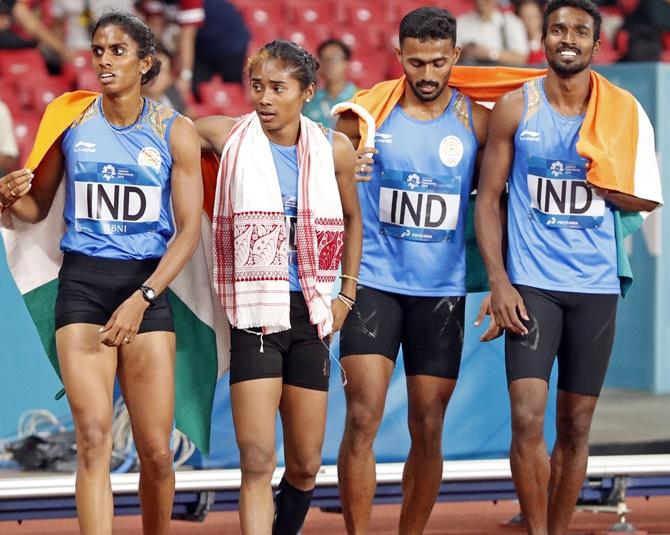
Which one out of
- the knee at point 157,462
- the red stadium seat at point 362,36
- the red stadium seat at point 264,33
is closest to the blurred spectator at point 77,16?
the red stadium seat at point 264,33

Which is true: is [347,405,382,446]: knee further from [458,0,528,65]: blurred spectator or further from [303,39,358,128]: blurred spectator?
[458,0,528,65]: blurred spectator

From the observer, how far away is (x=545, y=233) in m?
5.22

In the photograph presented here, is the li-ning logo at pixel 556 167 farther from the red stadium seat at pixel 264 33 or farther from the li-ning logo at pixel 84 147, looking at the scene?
the red stadium seat at pixel 264 33

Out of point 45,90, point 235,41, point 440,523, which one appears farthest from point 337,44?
point 440,523

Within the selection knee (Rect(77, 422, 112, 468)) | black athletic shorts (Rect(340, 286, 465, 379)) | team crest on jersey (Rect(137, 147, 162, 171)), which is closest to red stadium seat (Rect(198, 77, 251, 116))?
black athletic shorts (Rect(340, 286, 465, 379))

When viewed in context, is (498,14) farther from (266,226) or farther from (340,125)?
(266,226)

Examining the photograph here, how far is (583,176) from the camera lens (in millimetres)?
5211

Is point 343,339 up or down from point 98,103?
down

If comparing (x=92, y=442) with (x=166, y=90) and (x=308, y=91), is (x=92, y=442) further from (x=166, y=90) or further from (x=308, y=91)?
(x=166, y=90)

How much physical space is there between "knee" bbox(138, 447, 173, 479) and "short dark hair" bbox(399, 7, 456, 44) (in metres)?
1.78

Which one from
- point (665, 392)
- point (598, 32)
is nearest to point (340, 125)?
point (598, 32)

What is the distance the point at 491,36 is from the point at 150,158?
5.46m

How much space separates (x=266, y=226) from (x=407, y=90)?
93 centimetres

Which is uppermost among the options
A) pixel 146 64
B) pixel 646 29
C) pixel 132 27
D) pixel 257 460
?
pixel 132 27
